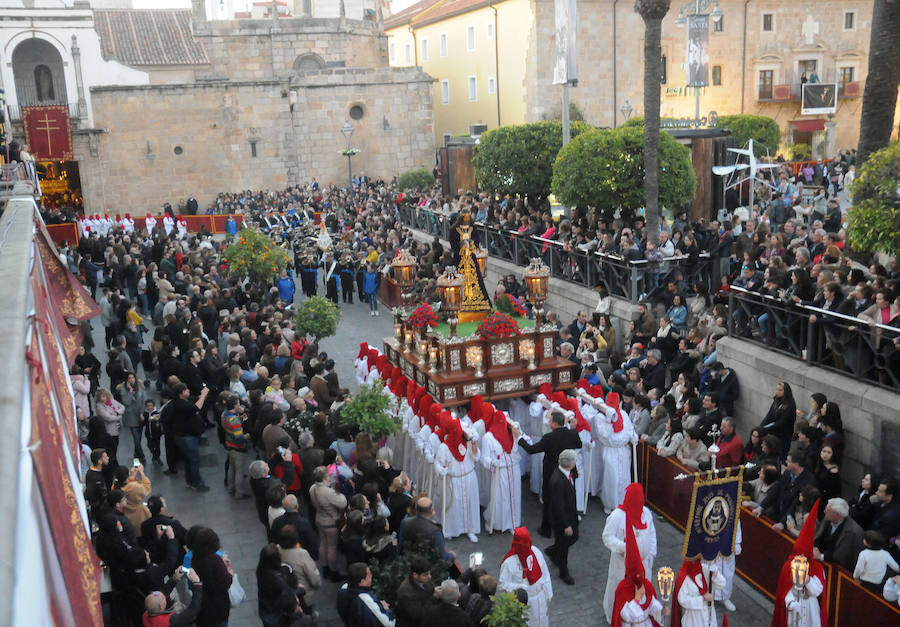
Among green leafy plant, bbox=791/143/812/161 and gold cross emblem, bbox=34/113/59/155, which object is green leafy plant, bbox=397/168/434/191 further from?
green leafy plant, bbox=791/143/812/161

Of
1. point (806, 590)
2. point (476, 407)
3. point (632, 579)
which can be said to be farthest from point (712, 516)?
point (476, 407)

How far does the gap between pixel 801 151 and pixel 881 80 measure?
3135cm

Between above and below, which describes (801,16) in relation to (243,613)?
above

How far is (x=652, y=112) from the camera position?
1664 cm

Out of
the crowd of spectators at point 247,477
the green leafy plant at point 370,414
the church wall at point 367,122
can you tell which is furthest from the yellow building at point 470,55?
the green leafy plant at point 370,414

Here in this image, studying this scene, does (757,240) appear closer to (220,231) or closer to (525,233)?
(525,233)

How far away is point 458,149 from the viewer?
92.9 ft

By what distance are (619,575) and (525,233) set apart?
37.1 ft

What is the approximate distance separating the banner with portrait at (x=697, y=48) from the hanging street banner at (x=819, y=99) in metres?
17.6

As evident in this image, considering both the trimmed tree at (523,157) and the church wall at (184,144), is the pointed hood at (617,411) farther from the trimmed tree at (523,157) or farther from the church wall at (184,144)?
the church wall at (184,144)

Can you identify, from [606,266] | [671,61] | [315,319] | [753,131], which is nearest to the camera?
[315,319]

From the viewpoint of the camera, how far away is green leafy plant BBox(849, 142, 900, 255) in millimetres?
9453

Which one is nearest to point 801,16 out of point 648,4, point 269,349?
point 648,4

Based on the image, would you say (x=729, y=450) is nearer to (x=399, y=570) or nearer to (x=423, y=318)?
(x=399, y=570)
